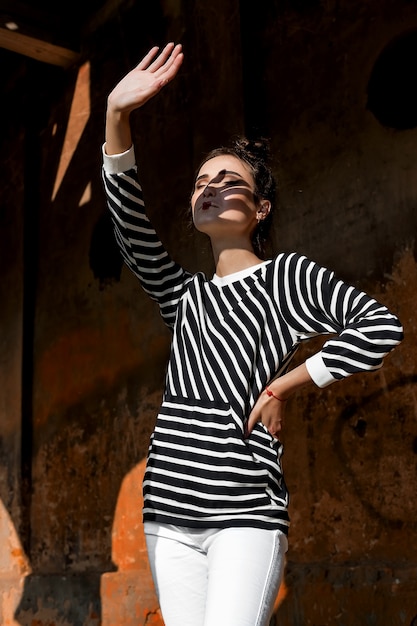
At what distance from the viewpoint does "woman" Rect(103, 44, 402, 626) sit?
219cm

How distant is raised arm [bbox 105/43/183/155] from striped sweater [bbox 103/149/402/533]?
49mm

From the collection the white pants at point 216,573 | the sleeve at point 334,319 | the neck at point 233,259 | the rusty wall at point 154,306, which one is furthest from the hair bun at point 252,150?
the rusty wall at point 154,306

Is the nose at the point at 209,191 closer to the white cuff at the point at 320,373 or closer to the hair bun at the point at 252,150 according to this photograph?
the hair bun at the point at 252,150

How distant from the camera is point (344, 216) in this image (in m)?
4.38

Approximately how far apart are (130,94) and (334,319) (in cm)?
79

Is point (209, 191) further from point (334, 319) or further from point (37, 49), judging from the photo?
point (37, 49)

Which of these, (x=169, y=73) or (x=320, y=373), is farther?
(x=169, y=73)

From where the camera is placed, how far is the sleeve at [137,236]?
103 inches

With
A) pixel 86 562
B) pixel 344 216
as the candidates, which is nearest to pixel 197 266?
pixel 344 216

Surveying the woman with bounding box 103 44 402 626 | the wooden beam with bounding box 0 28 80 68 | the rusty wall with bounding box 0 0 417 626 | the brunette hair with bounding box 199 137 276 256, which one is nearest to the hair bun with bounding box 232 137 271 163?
the brunette hair with bounding box 199 137 276 256

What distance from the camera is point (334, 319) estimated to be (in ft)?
7.80

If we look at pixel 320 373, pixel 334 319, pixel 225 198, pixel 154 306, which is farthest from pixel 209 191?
pixel 154 306

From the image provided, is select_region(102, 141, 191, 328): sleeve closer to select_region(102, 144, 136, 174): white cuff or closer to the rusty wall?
select_region(102, 144, 136, 174): white cuff

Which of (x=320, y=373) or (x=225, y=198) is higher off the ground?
(x=225, y=198)
